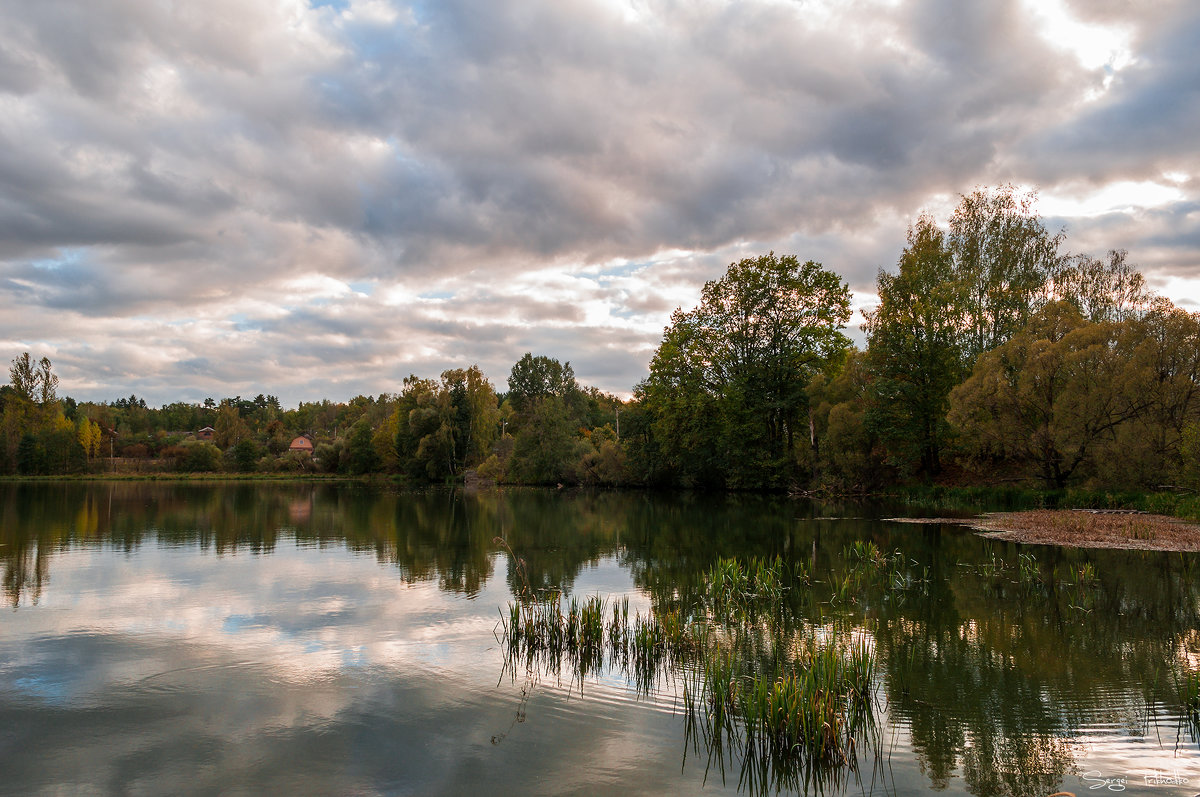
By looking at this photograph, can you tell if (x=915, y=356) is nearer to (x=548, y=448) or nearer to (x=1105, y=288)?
(x=1105, y=288)

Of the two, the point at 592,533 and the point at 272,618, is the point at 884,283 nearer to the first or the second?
the point at 592,533

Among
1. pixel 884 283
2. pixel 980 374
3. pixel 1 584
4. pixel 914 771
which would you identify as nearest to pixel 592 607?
pixel 914 771

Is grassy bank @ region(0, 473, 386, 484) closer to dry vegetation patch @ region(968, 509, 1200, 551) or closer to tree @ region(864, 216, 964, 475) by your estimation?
tree @ region(864, 216, 964, 475)

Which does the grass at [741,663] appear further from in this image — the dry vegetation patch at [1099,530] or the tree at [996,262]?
the tree at [996,262]

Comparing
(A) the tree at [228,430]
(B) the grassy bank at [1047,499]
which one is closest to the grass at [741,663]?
(B) the grassy bank at [1047,499]

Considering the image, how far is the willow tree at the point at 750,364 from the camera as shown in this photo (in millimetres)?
50750

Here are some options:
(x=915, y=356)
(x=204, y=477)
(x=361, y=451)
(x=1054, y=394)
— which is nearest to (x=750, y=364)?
(x=915, y=356)

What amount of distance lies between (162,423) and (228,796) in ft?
605

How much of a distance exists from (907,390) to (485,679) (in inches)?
1589

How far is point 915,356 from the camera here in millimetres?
45000

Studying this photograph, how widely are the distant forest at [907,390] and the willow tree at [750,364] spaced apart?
15cm

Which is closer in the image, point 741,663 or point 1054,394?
point 741,663

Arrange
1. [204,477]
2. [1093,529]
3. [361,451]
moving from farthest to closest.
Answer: [361,451] < [204,477] < [1093,529]

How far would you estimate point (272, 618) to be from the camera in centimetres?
1377
